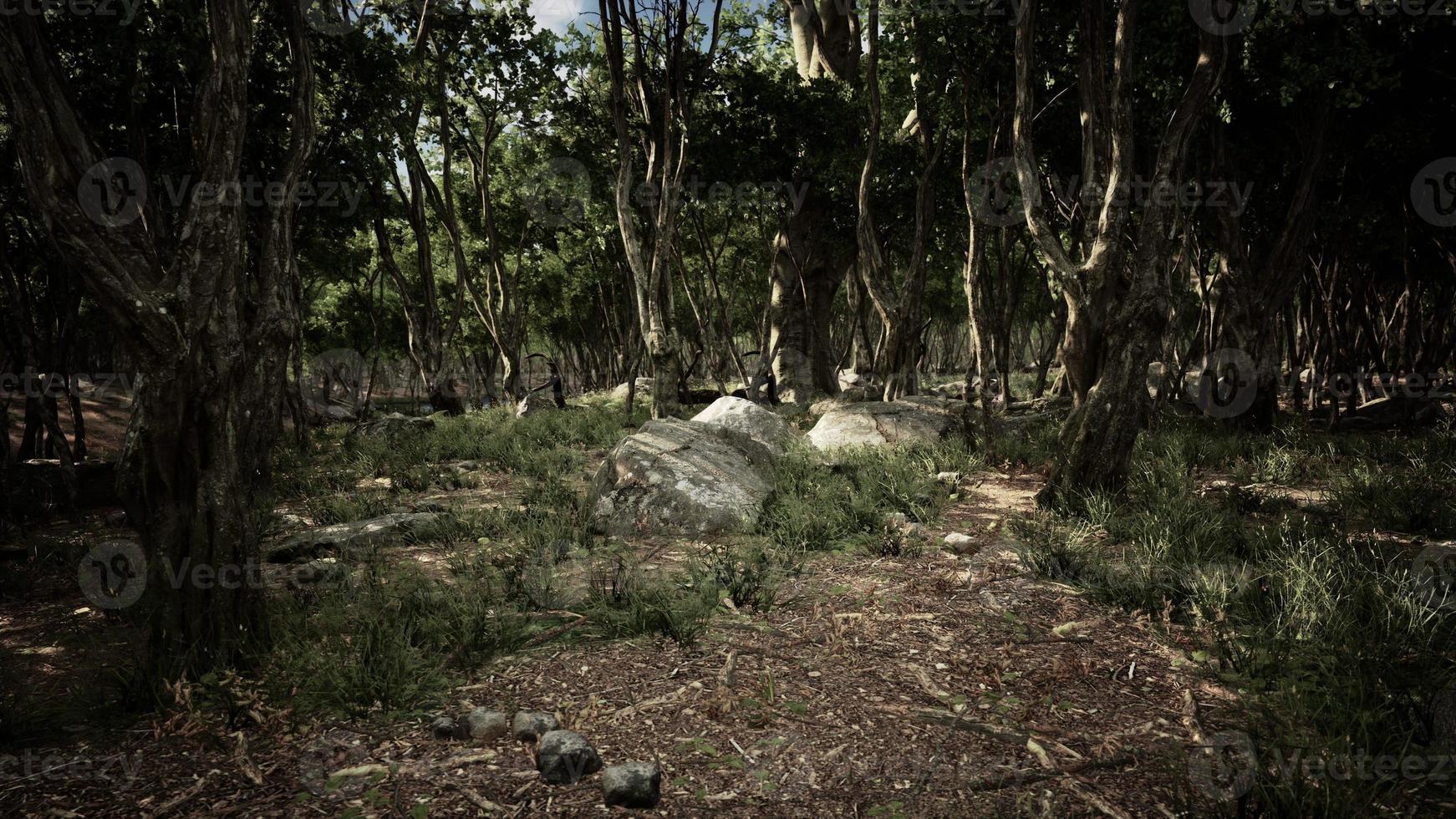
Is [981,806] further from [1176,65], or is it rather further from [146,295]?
[1176,65]

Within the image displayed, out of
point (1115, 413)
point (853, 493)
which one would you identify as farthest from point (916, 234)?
point (853, 493)

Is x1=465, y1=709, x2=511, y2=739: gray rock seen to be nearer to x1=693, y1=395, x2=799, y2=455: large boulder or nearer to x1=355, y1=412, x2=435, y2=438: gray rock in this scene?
x1=693, y1=395, x2=799, y2=455: large boulder

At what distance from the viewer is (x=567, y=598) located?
15.7 ft

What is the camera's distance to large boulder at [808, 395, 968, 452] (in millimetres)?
10242

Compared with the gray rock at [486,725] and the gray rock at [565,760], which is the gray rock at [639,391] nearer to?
the gray rock at [486,725]

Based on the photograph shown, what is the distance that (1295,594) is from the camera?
13.1 ft

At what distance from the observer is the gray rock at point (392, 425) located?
12.3 m

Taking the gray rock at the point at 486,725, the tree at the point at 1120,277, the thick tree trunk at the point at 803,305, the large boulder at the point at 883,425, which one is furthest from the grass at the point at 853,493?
the thick tree trunk at the point at 803,305

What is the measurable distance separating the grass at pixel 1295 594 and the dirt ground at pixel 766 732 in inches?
10.7

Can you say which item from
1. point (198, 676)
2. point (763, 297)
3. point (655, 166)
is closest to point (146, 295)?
point (198, 676)

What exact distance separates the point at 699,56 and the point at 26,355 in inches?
441

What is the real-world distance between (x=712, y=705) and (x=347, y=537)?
433 centimetres

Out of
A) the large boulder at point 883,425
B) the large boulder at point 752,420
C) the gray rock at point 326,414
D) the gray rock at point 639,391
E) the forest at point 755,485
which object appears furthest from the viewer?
the gray rock at point 326,414

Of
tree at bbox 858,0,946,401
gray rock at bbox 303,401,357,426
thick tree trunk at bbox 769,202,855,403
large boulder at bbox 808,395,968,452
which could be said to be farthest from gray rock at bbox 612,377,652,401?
large boulder at bbox 808,395,968,452
